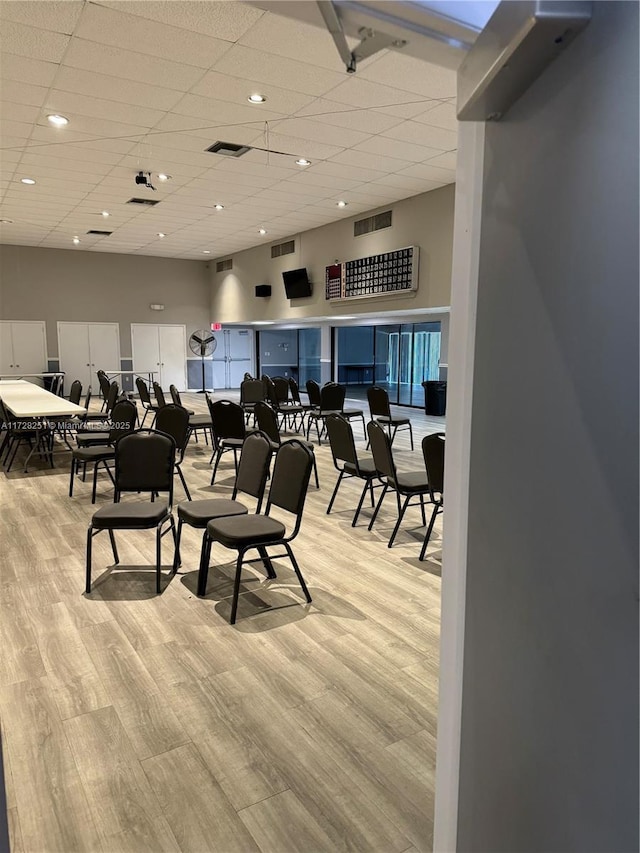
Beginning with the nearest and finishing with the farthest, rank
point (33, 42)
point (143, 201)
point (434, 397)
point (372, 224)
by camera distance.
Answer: point (33, 42)
point (143, 201)
point (372, 224)
point (434, 397)

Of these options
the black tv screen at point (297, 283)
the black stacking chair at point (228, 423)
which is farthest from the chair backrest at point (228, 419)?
the black tv screen at point (297, 283)

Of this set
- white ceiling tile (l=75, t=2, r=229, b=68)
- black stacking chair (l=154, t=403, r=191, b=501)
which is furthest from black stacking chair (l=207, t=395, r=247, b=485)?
white ceiling tile (l=75, t=2, r=229, b=68)

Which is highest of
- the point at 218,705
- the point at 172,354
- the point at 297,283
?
the point at 297,283

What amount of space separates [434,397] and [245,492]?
826 centimetres

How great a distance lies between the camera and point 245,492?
12.5ft

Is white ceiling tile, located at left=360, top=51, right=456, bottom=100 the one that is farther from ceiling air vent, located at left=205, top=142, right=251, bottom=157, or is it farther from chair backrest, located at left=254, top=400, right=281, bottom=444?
chair backrest, located at left=254, top=400, right=281, bottom=444

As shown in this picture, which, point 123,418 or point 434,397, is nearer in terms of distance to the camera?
point 123,418

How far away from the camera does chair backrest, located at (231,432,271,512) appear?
3.72 meters

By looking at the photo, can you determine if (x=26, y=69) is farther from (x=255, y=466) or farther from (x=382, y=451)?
(x=382, y=451)

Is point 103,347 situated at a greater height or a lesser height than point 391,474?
greater

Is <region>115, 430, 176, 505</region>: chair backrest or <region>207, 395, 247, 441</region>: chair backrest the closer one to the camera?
<region>115, 430, 176, 505</region>: chair backrest

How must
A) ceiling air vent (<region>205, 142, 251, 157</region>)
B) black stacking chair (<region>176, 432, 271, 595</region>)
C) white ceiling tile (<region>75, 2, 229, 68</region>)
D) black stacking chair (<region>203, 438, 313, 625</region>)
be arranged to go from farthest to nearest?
ceiling air vent (<region>205, 142, 251, 157</region>) < white ceiling tile (<region>75, 2, 229, 68</region>) < black stacking chair (<region>176, 432, 271, 595</region>) < black stacking chair (<region>203, 438, 313, 625</region>)

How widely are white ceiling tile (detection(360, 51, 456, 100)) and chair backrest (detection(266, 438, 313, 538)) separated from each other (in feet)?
10.3

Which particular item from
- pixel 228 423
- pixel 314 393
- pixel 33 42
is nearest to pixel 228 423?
pixel 228 423
